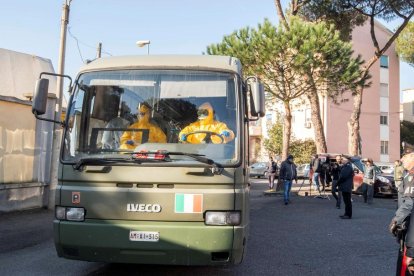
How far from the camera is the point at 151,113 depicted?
18.5ft

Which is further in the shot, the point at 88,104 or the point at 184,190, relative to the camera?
the point at 88,104

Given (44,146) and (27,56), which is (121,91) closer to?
(44,146)

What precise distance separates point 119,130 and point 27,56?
1174cm

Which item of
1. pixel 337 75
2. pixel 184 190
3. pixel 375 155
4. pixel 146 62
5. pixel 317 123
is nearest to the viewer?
pixel 184 190

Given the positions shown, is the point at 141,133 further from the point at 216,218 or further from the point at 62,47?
the point at 62,47

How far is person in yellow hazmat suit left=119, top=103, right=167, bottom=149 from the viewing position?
5.42m

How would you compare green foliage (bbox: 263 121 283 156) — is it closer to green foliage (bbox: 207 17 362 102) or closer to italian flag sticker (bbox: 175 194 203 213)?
green foliage (bbox: 207 17 362 102)

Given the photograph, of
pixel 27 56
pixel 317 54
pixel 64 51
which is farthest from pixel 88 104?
pixel 317 54

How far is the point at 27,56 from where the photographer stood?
1585cm

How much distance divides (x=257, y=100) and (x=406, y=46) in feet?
129

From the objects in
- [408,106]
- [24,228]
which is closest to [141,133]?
[24,228]

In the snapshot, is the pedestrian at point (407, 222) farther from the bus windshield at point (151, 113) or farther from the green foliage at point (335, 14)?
the green foliage at point (335, 14)

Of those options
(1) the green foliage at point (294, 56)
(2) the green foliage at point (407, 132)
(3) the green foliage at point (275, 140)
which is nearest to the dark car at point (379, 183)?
(1) the green foliage at point (294, 56)

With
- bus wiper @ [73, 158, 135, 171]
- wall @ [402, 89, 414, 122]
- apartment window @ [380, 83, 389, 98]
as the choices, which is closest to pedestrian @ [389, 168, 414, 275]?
bus wiper @ [73, 158, 135, 171]
